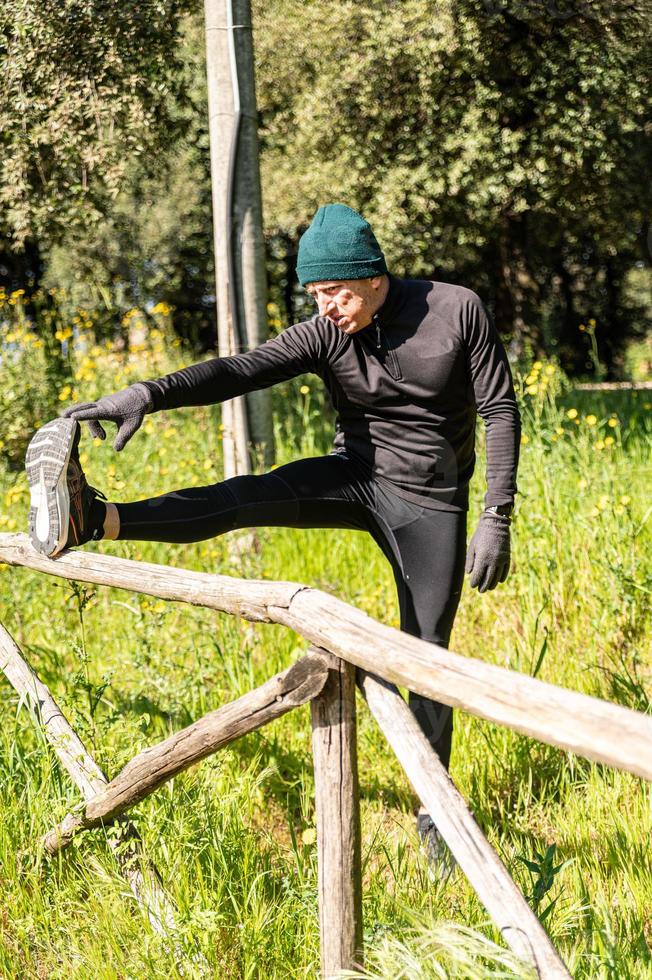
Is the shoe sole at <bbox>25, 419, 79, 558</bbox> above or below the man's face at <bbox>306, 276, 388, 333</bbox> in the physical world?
A: below

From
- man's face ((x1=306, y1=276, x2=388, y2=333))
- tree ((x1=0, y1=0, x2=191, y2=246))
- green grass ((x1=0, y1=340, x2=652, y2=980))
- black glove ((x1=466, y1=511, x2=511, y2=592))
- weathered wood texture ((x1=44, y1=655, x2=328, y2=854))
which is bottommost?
green grass ((x1=0, y1=340, x2=652, y2=980))

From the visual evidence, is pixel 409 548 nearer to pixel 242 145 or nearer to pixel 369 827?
pixel 369 827

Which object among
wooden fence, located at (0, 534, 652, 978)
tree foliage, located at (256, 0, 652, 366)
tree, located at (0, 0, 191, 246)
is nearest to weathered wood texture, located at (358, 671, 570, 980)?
wooden fence, located at (0, 534, 652, 978)

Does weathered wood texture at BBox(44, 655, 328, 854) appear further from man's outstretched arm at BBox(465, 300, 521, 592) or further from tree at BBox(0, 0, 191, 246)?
tree at BBox(0, 0, 191, 246)

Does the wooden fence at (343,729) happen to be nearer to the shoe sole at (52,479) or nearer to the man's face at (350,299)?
the shoe sole at (52,479)

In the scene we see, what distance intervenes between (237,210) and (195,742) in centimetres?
310

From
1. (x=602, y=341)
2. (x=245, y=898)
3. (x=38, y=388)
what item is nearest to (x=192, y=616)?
(x=245, y=898)

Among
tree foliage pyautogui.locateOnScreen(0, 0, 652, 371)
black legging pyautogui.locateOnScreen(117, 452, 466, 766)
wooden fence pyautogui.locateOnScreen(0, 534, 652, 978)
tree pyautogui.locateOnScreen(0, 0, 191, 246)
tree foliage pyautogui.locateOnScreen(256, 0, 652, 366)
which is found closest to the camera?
wooden fence pyautogui.locateOnScreen(0, 534, 652, 978)

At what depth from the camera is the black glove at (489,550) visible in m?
2.62

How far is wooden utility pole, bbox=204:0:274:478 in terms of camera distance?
427 centimetres

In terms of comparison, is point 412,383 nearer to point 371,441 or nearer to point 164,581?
point 371,441

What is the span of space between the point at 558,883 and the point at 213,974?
1.08 m

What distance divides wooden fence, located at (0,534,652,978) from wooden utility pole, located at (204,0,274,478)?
2.04 m

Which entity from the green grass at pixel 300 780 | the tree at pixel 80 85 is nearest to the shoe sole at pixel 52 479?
the green grass at pixel 300 780
